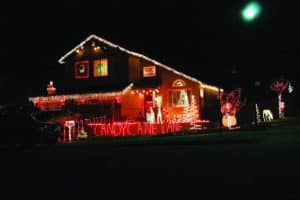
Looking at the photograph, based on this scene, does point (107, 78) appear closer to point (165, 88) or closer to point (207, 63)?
point (165, 88)

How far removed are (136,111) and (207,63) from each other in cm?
871

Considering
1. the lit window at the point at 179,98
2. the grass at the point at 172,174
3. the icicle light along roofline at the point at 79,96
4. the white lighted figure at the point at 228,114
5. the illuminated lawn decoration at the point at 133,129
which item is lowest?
the grass at the point at 172,174

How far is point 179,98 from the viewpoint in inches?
1359

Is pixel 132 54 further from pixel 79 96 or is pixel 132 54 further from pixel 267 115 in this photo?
pixel 267 115

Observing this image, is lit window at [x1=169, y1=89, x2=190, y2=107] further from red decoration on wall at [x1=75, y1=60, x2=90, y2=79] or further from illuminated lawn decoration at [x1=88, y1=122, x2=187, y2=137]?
red decoration on wall at [x1=75, y1=60, x2=90, y2=79]

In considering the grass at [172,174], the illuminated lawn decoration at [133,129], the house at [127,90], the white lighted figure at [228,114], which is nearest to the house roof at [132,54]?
the house at [127,90]

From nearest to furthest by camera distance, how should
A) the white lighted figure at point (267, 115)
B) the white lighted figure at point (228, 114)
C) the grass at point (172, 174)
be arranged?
the grass at point (172, 174) → the white lighted figure at point (228, 114) → the white lighted figure at point (267, 115)

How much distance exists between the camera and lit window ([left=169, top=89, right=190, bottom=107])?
34.1 meters

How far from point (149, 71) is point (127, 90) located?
2.34 m

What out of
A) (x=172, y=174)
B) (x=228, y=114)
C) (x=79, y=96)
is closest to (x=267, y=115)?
(x=228, y=114)

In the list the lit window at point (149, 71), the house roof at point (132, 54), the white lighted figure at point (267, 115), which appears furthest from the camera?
the white lighted figure at point (267, 115)

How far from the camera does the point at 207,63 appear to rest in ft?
135

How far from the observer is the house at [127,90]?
34125 millimetres

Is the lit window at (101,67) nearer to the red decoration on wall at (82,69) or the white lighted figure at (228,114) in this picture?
the red decoration on wall at (82,69)
